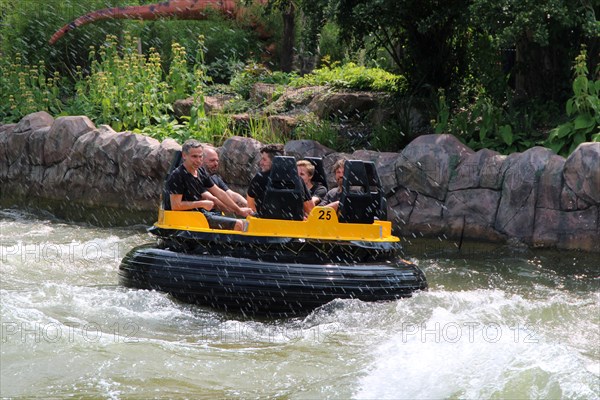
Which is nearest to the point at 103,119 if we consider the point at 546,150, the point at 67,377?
the point at 546,150

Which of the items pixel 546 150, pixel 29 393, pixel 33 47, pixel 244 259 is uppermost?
pixel 33 47

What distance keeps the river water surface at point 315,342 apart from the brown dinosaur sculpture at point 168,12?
771 cm

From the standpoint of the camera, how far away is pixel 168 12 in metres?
16.3

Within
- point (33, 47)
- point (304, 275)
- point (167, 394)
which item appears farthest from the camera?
point (33, 47)

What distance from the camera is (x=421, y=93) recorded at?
12.2 meters

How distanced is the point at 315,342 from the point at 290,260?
0.90m

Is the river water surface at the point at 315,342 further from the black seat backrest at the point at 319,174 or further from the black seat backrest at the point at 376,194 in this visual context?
the black seat backrest at the point at 319,174

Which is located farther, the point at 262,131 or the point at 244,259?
the point at 262,131

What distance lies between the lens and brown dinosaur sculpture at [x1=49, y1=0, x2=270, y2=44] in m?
15.5

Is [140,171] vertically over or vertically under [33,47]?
under

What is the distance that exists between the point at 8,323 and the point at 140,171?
4912 mm

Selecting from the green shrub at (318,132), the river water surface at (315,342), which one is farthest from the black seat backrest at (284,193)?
the green shrub at (318,132)

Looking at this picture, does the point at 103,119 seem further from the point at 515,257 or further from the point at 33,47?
the point at 515,257

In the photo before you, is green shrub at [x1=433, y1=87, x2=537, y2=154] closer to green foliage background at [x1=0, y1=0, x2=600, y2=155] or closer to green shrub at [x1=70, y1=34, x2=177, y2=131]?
green foliage background at [x1=0, y1=0, x2=600, y2=155]
